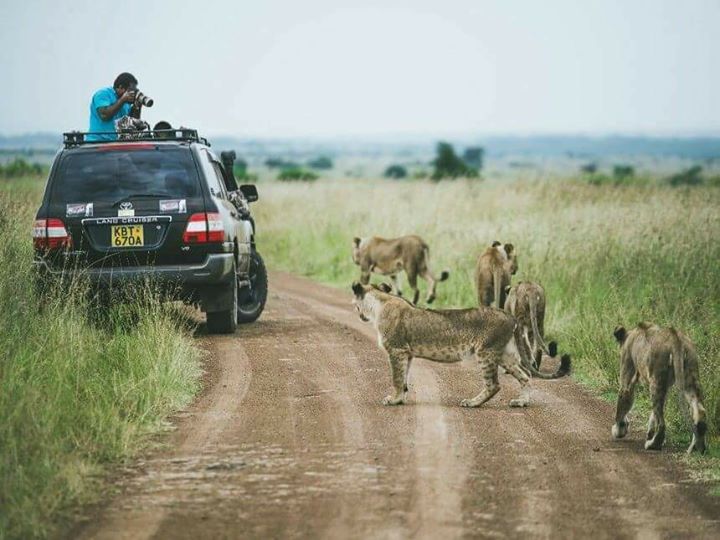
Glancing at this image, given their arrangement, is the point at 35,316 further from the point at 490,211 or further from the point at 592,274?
the point at 490,211

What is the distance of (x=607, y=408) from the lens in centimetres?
991

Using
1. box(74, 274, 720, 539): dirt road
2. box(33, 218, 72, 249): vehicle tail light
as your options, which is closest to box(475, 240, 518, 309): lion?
box(74, 274, 720, 539): dirt road

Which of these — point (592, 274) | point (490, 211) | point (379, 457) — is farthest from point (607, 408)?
point (490, 211)

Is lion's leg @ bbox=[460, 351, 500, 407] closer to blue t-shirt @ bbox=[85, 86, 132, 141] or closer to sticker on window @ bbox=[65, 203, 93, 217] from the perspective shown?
sticker on window @ bbox=[65, 203, 93, 217]

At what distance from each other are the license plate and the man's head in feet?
6.76

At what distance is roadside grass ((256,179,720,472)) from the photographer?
40.1 feet

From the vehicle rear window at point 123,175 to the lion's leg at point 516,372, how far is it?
12.4ft

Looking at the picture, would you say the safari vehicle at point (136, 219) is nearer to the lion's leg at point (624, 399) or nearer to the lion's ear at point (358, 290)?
the lion's ear at point (358, 290)

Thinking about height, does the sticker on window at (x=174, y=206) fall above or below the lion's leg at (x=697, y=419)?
above

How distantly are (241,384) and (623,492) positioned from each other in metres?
4.06

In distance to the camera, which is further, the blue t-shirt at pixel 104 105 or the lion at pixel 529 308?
the blue t-shirt at pixel 104 105

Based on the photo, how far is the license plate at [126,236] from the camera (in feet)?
39.1

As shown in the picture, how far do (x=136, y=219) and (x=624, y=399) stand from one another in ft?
17.1

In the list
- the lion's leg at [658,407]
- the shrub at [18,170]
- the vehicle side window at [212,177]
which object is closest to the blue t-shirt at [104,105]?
the vehicle side window at [212,177]
